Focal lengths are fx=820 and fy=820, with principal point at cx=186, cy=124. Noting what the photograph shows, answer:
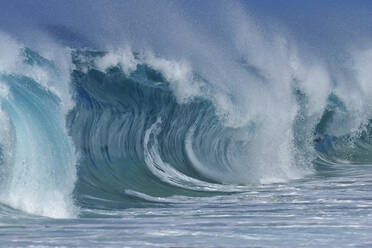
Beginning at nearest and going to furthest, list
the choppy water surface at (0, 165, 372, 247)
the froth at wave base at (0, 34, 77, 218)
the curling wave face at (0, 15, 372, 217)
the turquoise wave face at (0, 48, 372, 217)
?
the choppy water surface at (0, 165, 372, 247) → the froth at wave base at (0, 34, 77, 218) → the turquoise wave face at (0, 48, 372, 217) → the curling wave face at (0, 15, 372, 217)

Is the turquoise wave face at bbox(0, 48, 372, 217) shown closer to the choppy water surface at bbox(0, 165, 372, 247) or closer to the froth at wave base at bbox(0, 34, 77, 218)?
the froth at wave base at bbox(0, 34, 77, 218)

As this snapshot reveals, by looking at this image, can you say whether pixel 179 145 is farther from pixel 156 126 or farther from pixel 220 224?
pixel 220 224

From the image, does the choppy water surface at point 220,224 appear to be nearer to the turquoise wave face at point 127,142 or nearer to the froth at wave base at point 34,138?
the froth at wave base at point 34,138

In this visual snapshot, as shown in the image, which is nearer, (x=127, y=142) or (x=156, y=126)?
(x=127, y=142)

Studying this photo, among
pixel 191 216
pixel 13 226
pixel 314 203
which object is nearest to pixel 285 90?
pixel 314 203

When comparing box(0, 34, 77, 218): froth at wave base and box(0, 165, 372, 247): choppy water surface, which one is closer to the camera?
box(0, 165, 372, 247): choppy water surface

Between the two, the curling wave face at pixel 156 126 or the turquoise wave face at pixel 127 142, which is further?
the curling wave face at pixel 156 126

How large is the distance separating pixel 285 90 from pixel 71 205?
31.3ft

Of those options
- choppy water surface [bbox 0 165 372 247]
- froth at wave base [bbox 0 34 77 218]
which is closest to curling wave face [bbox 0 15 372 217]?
froth at wave base [bbox 0 34 77 218]

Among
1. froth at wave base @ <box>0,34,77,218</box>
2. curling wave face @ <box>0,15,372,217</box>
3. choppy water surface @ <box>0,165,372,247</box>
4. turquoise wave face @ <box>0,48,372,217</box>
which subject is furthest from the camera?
curling wave face @ <box>0,15,372,217</box>

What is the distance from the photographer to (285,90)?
17.8m

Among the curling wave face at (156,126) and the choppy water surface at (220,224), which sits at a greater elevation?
the curling wave face at (156,126)

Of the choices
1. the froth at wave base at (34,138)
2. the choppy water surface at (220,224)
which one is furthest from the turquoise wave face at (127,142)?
the choppy water surface at (220,224)

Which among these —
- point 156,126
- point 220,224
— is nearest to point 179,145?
point 156,126
